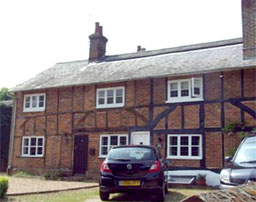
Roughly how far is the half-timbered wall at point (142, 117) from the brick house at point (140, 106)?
43 millimetres

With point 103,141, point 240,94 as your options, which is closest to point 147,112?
point 103,141

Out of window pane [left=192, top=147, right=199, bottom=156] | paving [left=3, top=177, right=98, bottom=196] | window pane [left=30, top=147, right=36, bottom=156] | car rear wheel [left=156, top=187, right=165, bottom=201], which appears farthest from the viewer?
window pane [left=30, top=147, right=36, bottom=156]

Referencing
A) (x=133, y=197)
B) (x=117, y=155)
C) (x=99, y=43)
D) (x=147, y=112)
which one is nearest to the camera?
(x=117, y=155)

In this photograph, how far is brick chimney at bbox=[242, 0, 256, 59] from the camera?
49.9ft

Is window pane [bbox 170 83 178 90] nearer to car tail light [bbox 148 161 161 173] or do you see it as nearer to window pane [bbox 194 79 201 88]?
window pane [bbox 194 79 201 88]

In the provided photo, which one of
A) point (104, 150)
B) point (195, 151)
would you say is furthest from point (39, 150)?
point (195, 151)

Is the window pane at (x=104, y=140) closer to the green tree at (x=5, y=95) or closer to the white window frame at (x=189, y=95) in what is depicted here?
the white window frame at (x=189, y=95)

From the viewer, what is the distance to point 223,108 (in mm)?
14938

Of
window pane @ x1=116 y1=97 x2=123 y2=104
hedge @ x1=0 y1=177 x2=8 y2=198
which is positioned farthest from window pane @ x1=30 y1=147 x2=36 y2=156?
hedge @ x1=0 y1=177 x2=8 y2=198

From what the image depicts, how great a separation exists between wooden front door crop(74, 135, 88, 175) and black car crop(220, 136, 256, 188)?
1092 cm

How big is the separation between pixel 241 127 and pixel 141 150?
637 centimetres

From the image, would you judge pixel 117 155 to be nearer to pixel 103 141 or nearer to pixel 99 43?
pixel 103 141

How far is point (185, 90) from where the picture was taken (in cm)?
1603

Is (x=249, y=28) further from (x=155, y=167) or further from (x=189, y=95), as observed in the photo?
(x=155, y=167)
